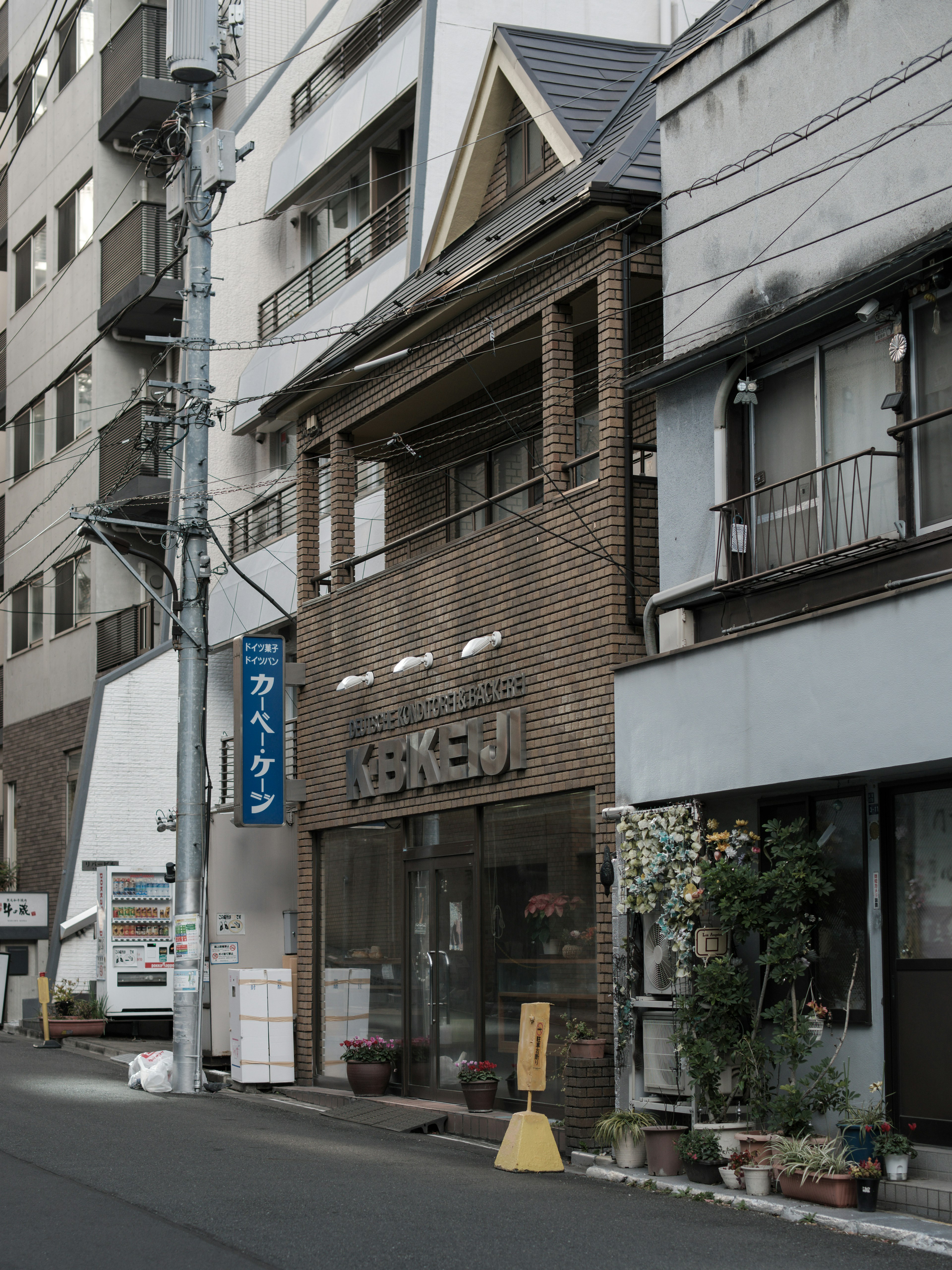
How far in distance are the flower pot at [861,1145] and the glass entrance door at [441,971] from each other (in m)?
5.77

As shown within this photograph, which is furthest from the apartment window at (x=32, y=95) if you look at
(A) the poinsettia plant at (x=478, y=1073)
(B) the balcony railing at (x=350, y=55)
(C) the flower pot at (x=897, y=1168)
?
(C) the flower pot at (x=897, y=1168)

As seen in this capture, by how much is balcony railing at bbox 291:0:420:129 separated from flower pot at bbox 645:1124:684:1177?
16.0m

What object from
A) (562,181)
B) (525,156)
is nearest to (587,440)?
(562,181)

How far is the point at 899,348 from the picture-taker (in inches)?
443

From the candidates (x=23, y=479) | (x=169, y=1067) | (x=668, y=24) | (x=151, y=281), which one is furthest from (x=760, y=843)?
(x=23, y=479)

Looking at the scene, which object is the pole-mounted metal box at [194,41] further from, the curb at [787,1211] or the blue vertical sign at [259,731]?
the curb at [787,1211]

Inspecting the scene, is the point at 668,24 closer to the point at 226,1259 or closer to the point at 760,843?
the point at 760,843

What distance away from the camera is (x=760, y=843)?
12.6m

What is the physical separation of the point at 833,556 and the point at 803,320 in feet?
6.07

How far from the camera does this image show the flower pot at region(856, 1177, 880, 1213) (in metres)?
10.4

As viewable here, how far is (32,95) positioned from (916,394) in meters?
32.5

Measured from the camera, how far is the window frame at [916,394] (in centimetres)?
1113

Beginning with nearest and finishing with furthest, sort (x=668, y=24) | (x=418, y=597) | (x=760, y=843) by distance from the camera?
(x=760, y=843), (x=418, y=597), (x=668, y=24)

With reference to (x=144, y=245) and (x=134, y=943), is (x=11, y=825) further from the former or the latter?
(x=144, y=245)
